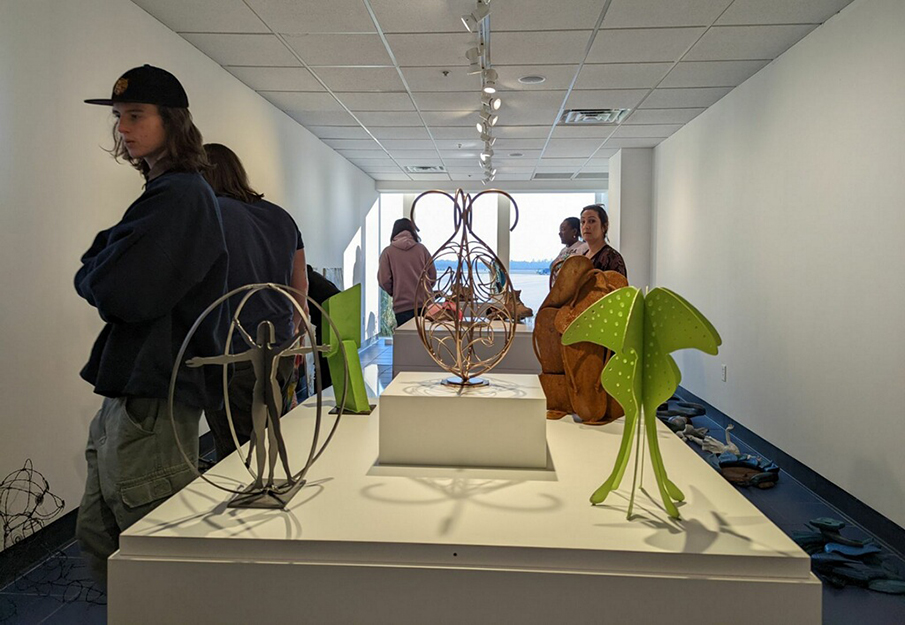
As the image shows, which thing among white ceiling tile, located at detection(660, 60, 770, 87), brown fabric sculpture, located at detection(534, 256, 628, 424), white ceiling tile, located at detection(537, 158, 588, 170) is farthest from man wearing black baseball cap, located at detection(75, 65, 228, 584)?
white ceiling tile, located at detection(537, 158, 588, 170)

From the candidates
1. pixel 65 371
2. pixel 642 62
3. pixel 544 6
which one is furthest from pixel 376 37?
pixel 65 371

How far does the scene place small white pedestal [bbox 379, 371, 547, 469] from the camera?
163 cm

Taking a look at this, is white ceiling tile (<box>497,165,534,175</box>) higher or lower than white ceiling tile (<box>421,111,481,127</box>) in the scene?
lower

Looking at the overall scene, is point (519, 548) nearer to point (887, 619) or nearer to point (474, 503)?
point (474, 503)

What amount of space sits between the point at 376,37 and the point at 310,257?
314 cm

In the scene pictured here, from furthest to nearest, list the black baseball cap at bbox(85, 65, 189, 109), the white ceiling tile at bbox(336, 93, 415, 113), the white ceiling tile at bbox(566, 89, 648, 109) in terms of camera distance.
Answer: the white ceiling tile at bbox(336, 93, 415, 113), the white ceiling tile at bbox(566, 89, 648, 109), the black baseball cap at bbox(85, 65, 189, 109)

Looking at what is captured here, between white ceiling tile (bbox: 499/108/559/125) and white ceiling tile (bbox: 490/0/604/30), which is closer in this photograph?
white ceiling tile (bbox: 490/0/604/30)

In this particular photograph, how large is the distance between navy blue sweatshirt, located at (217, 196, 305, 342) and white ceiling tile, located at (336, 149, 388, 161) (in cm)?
554

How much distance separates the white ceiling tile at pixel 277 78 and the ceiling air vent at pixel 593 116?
210 centimetres

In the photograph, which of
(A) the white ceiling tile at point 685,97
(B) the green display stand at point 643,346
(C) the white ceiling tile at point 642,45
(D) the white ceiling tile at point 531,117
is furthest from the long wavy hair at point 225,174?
(D) the white ceiling tile at point 531,117

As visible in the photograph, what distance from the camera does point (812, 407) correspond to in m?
3.51

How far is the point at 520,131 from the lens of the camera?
6309 millimetres

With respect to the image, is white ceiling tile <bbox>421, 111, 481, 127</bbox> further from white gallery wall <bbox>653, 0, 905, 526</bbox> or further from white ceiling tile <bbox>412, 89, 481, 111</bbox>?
white gallery wall <bbox>653, 0, 905, 526</bbox>

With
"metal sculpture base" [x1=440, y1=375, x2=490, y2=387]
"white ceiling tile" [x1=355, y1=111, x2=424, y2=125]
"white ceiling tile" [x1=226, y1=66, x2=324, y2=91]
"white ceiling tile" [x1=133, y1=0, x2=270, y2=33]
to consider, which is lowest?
"metal sculpture base" [x1=440, y1=375, x2=490, y2=387]
